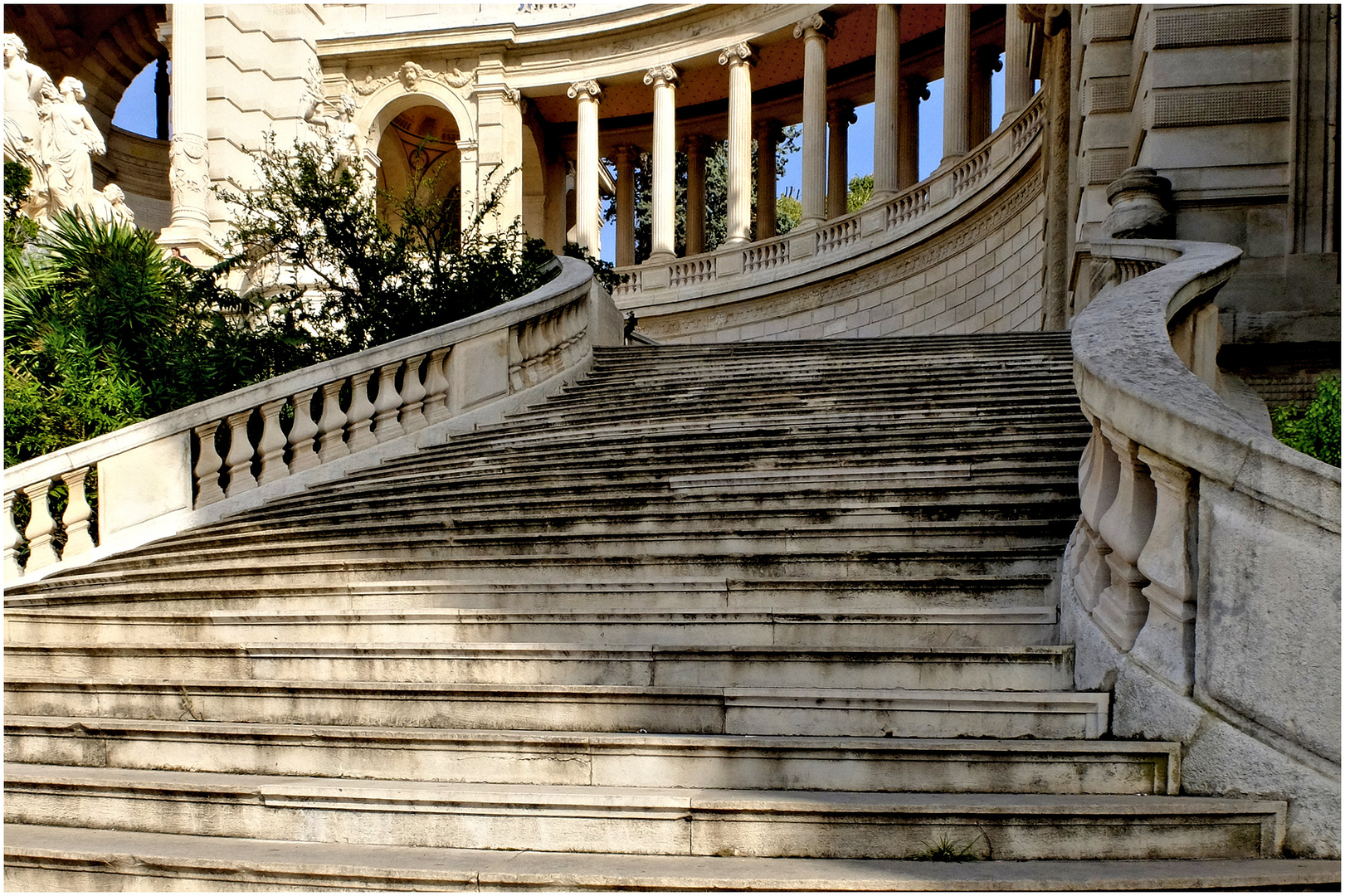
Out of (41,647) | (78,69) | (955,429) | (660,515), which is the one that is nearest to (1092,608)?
(660,515)

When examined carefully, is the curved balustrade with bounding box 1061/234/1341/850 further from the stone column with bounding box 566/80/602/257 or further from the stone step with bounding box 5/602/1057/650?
the stone column with bounding box 566/80/602/257

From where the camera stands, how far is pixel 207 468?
28.3 feet

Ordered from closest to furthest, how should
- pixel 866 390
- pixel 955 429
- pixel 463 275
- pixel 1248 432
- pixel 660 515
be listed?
pixel 1248 432
pixel 660 515
pixel 955 429
pixel 866 390
pixel 463 275

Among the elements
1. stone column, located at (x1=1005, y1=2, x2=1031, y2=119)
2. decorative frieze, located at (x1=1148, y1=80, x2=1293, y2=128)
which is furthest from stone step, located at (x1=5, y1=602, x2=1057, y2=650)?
stone column, located at (x1=1005, y1=2, x2=1031, y2=119)

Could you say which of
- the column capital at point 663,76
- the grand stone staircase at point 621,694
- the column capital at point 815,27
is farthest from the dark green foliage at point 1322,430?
the column capital at point 663,76

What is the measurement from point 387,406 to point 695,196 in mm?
27754

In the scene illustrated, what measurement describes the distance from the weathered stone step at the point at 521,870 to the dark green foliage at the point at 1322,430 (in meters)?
3.05

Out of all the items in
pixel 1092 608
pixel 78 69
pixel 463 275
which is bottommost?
pixel 1092 608

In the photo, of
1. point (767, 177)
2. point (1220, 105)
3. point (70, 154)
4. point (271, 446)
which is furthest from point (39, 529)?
point (767, 177)

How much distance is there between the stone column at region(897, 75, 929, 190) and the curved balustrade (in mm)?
28598

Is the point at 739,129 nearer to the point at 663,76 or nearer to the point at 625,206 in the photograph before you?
the point at 663,76

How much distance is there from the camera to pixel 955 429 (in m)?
8.12

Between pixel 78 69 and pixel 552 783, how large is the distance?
3896cm

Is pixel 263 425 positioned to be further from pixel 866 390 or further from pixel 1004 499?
pixel 1004 499
